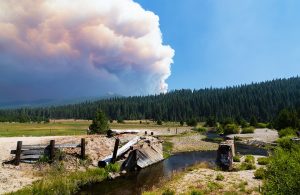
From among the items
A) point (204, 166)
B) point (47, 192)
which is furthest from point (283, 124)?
point (47, 192)

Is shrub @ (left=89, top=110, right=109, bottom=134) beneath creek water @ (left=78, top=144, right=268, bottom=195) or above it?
above

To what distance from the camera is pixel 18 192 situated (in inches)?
850

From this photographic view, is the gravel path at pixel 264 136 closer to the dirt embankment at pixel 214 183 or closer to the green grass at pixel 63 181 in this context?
the dirt embankment at pixel 214 183

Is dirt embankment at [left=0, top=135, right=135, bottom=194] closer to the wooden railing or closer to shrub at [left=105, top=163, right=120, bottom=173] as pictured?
the wooden railing

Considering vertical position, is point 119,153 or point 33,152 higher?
point 33,152

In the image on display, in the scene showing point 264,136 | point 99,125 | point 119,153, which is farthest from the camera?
point 264,136

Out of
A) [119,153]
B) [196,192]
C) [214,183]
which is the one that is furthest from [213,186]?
[119,153]

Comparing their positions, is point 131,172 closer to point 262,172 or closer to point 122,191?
point 122,191

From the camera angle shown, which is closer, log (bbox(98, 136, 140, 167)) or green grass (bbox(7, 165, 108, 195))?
green grass (bbox(7, 165, 108, 195))

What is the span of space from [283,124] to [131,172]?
6395 centimetres

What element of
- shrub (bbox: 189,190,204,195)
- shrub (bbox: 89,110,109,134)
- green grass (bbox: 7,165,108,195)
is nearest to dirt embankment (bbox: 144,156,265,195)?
shrub (bbox: 189,190,204,195)

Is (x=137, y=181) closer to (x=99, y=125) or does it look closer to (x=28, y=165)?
(x=28, y=165)

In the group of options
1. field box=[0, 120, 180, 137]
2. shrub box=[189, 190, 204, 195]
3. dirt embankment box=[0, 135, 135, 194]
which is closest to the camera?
shrub box=[189, 190, 204, 195]

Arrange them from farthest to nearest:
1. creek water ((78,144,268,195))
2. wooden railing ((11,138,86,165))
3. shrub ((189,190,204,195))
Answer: wooden railing ((11,138,86,165)) → creek water ((78,144,268,195)) → shrub ((189,190,204,195))
